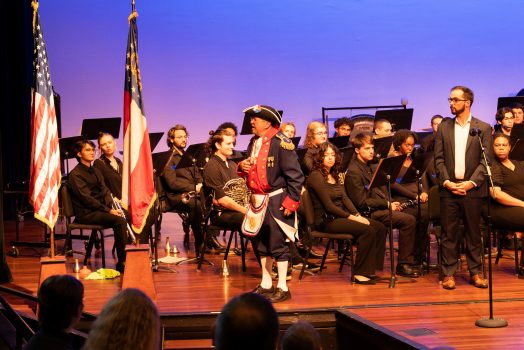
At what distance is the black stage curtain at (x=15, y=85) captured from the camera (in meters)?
12.1

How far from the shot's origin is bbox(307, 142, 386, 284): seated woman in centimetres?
740

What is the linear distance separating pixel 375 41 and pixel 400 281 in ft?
18.9

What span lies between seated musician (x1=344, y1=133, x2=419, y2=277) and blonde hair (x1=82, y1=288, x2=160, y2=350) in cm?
530

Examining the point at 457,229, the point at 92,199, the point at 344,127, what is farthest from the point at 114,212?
the point at 457,229

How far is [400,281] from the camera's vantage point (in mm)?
7527

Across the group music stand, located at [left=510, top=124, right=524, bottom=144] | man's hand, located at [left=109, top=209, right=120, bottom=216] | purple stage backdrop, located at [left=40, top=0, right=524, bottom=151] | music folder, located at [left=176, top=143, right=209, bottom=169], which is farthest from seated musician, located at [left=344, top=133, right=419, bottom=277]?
purple stage backdrop, located at [left=40, top=0, right=524, bottom=151]

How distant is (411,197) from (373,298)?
1641mm

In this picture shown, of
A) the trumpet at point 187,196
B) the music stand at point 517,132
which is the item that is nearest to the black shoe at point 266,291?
the trumpet at point 187,196

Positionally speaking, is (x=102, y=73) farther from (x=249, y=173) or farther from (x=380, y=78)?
(x=249, y=173)

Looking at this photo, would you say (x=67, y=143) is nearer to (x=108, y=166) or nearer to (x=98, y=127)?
(x=108, y=166)

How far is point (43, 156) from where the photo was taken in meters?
6.93

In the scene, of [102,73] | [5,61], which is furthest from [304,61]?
[5,61]

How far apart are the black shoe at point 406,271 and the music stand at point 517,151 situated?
1367 mm

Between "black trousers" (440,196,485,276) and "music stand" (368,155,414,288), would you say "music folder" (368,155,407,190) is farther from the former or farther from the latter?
"black trousers" (440,196,485,276)
